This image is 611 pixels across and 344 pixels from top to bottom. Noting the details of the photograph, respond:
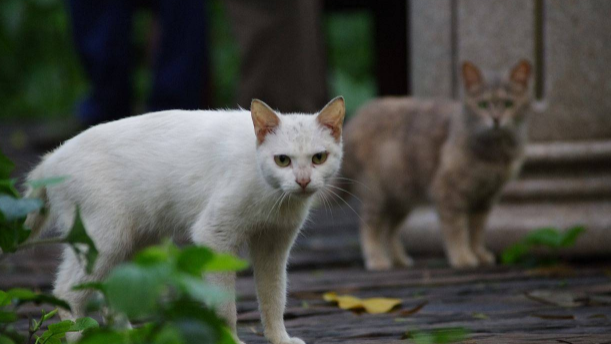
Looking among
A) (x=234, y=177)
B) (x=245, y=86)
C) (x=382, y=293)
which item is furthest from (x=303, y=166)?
(x=245, y=86)

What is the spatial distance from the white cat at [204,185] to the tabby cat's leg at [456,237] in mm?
2066

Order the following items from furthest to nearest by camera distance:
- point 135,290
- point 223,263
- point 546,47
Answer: point 546,47 → point 223,263 → point 135,290

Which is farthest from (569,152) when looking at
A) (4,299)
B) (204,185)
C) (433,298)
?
(4,299)

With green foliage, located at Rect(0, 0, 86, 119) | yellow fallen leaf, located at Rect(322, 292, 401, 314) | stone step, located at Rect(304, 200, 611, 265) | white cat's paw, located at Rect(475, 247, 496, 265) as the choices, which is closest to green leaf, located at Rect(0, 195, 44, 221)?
yellow fallen leaf, located at Rect(322, 292, 401, 314)

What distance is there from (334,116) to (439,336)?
1100 mm

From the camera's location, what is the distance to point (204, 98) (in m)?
A: 9.49

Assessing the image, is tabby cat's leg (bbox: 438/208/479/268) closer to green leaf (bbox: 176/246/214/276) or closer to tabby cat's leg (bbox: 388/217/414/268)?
tabby cat's leg (bbox: 388/217/414/268)

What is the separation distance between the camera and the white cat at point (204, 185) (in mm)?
2893

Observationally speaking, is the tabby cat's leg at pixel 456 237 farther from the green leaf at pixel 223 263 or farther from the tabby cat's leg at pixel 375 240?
the green leaf at pixel 223 263

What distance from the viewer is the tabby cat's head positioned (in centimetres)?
480

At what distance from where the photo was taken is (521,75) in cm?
477

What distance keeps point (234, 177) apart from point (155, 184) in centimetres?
29

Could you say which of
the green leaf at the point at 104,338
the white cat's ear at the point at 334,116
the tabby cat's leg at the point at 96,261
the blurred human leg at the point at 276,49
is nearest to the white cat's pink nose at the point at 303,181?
the white cat's ear at the point at 334,116

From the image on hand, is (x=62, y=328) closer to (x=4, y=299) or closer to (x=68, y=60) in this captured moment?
(x=4, y=299)
